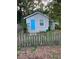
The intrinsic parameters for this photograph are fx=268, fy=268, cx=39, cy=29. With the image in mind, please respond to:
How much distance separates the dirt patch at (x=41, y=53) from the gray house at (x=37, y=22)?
0.39 feet

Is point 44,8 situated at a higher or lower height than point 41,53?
higher

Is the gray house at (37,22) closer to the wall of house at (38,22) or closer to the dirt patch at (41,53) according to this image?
the wall of house at (38,22)

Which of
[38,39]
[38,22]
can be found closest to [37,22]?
[38,22]

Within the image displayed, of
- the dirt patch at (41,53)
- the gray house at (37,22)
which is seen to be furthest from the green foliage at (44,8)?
the dirt patch at (41,53)

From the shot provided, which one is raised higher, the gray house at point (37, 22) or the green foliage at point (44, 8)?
the green foliage at point (44, 8)

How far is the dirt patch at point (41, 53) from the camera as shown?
1646 millimetres

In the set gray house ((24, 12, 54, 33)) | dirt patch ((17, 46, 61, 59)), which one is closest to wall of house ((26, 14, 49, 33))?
gray house ((24, 12, 54, 33))

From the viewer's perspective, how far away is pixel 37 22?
1.63 m

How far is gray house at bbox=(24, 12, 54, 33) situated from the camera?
5.34 feet

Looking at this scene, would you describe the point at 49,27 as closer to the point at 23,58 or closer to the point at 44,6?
the point at 44,6

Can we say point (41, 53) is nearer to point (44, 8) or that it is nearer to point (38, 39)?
point (38, 39)

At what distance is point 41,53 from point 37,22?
0.19 meters

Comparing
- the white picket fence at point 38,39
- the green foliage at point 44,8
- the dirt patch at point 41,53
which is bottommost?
the dirt patch at point 41,53
